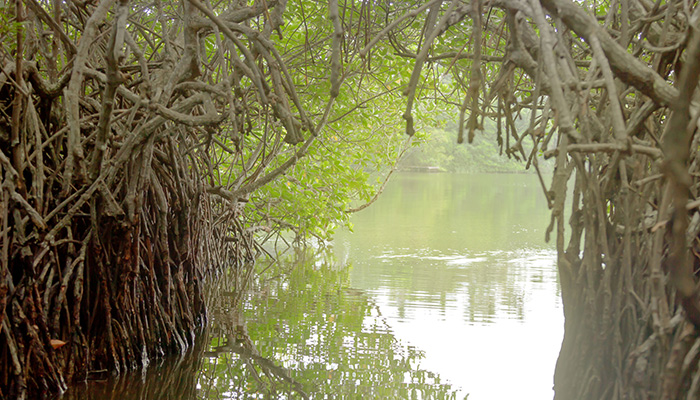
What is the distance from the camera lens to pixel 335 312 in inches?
236

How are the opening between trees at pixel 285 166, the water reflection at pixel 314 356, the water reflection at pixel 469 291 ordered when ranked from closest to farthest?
the opening between trees at pixel 285 166, the water reflection at pixel 314 356, the water reflection at pixel 469 291

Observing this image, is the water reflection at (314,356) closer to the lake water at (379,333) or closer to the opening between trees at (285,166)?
the lake water at (379,333)

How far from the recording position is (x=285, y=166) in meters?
5.70

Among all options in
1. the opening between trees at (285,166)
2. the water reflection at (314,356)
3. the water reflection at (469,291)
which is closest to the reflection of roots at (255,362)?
the water reflection at (314,356)

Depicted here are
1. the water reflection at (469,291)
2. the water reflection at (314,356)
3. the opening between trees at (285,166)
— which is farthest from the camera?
the water reflection at (469,291)

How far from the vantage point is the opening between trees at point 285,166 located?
1755 mm

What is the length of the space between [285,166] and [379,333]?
155 centimetres

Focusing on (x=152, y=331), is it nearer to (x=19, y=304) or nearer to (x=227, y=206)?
(x=19, y=304)

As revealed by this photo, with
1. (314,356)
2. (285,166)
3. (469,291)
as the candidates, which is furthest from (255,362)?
(469,291)

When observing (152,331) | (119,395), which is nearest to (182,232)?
(152,331)

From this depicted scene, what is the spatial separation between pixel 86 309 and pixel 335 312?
8.58ft

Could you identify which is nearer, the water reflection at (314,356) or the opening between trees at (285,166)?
the opening between trees at (285,166)

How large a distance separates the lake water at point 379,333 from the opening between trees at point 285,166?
0.47 meters

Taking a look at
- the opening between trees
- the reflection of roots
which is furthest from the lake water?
the opening between trees
